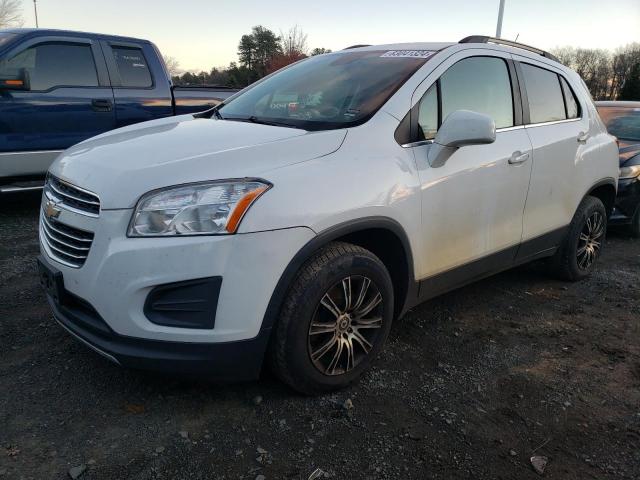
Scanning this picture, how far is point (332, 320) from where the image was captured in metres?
2.54

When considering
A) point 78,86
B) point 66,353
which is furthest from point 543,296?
point 78,86

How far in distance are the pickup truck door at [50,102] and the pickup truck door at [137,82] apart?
0.39ft

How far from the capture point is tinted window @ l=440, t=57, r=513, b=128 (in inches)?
122

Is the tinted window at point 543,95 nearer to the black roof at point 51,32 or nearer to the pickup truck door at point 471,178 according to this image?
the pickup truck door at point 471,178

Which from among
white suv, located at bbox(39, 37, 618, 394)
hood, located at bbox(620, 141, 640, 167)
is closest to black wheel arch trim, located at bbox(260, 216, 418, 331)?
white suv, located at bbox(39, 37, 618, 394)

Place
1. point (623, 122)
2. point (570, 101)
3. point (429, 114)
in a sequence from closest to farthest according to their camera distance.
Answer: point (429, 114)
point (570, 101)
point (623, 122)

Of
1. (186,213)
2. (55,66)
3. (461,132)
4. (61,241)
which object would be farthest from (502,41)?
(55,66)

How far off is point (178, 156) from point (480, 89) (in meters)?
2.04

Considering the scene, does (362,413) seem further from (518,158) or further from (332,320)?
(518,158)

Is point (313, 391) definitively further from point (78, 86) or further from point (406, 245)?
point (78, 86)

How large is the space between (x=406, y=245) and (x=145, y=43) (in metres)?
5.40

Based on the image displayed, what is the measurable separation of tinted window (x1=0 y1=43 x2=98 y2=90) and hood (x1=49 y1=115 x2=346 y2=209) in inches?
135

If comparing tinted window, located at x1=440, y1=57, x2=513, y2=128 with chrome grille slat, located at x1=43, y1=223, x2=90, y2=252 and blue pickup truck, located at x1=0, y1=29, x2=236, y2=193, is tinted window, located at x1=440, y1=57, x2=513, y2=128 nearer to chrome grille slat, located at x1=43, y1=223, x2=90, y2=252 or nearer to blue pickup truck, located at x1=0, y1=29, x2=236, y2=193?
chrome grille slat, located at x1=43, y1=223, x2=90, y2=252

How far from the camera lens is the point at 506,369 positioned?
9.84 feet
